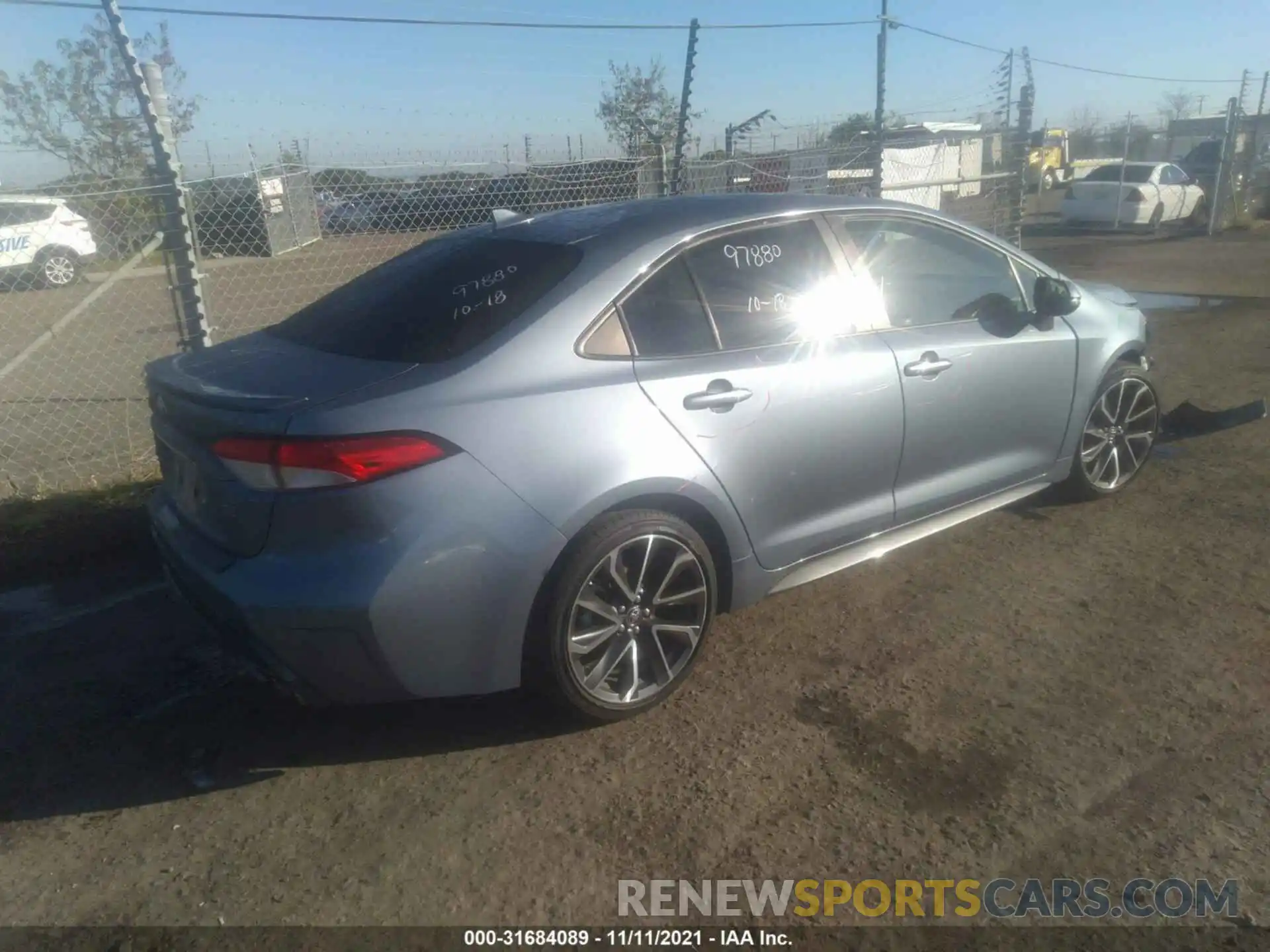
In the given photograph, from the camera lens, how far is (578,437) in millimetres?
2967

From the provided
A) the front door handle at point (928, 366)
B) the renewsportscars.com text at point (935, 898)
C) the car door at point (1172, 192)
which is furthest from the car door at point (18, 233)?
the car door at point (1172, 192)

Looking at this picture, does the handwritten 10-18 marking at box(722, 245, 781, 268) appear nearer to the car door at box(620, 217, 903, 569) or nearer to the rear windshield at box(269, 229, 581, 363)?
the car door at box(620, 217, 903, 569)

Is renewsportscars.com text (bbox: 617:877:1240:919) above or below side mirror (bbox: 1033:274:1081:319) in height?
below

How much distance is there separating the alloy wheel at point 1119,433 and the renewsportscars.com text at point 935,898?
9.09 feet

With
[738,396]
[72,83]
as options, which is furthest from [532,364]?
[72,83]

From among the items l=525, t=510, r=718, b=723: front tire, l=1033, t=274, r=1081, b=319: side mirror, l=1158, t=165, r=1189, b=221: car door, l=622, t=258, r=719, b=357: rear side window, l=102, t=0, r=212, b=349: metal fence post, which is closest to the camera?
l=525, t=510, r=718, b=723: front tire

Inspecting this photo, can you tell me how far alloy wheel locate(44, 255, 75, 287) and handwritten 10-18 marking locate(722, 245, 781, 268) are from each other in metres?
9.23

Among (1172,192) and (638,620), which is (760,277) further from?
(1172,192)

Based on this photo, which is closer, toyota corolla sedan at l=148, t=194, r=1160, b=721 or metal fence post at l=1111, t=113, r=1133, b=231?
toyota corolla sedan at l=148, t=194, r=1160, b=721

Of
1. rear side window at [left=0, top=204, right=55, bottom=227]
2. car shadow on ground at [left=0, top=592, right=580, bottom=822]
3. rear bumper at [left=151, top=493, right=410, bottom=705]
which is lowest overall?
car shadow on ground at [left=0, top=592, right=580, bottom=822]

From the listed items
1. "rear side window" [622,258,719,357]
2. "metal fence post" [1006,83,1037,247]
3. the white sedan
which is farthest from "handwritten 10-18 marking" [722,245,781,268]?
the white sedan

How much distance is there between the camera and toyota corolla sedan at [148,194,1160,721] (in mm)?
2729

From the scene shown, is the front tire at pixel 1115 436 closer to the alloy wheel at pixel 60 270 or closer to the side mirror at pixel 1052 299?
the side mirror at pixel 1052 299

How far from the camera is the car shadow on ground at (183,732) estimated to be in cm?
304
